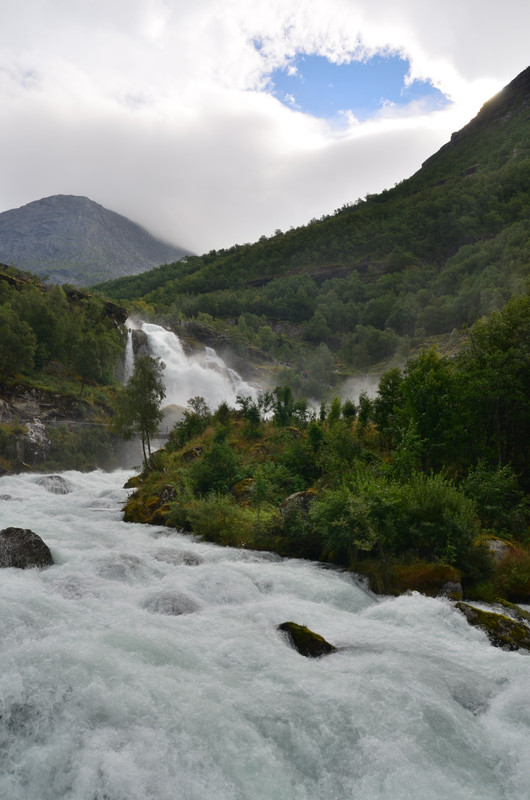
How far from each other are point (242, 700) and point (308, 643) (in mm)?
2741

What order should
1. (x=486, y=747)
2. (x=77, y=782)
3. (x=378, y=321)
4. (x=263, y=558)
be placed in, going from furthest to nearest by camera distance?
1. (x=378, y=321)
2. (x=263, y=558)
3. (x=486, y=747)
4. (x=77, y=782)

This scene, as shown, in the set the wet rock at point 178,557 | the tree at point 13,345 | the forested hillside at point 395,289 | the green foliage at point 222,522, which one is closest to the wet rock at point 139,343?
the tree at point 13,345

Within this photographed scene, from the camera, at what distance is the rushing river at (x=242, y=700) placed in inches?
238

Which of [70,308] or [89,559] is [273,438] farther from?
[70,308]

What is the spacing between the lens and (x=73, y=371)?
68375mm

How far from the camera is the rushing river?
19.8 feet

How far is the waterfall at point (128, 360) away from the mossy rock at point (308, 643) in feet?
244

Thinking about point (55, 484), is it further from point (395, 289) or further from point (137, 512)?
point (395, 289)

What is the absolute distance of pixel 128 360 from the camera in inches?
3356

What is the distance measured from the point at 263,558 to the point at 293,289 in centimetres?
17467

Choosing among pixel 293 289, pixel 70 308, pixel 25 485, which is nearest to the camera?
pixel 25 485

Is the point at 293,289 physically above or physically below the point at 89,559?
above

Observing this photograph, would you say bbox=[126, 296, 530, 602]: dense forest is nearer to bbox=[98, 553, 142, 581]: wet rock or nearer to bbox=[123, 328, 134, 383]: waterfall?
bbox=[98, 553, 142, 581]: wet rock

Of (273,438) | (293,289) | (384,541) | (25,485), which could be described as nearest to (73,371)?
(25,485)
